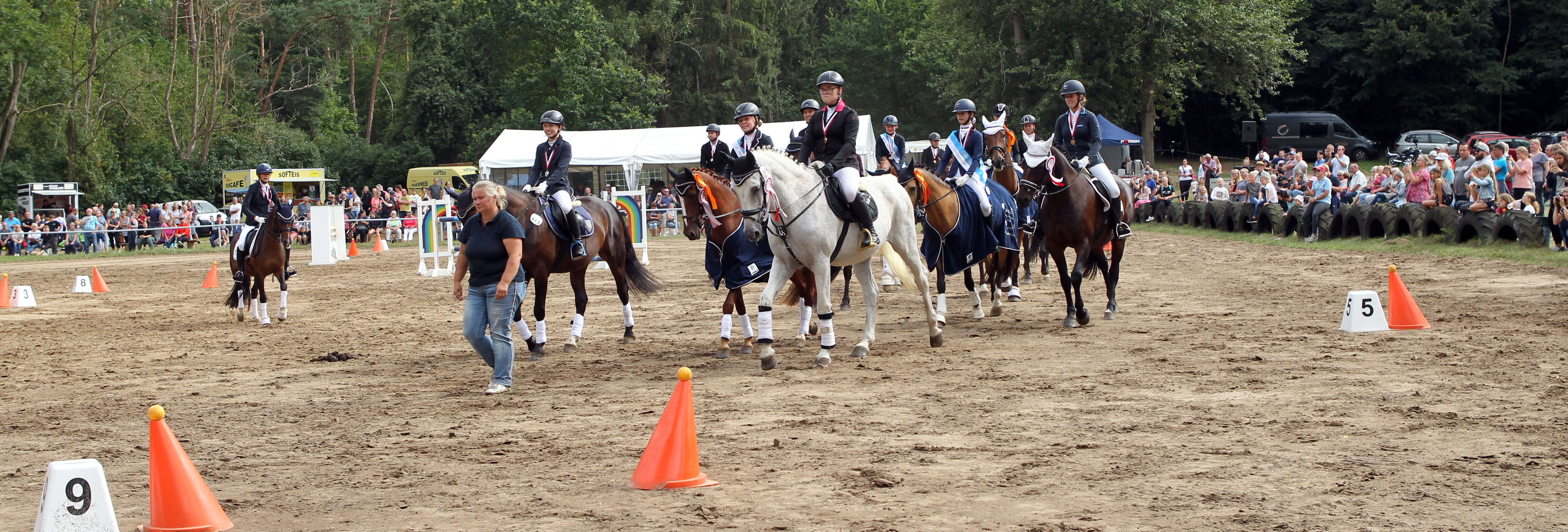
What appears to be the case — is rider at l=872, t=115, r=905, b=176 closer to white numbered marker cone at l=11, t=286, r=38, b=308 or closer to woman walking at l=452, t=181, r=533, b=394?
woman walking at l=452, t=181, r=533, b=394

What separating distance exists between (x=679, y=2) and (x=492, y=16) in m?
9.52

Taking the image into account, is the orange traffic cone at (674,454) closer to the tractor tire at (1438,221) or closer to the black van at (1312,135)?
the tractor tire at (1438,221)

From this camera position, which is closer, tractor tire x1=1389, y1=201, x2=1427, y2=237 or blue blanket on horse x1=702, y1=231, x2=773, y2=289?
blue blanket on horse x1=702, y1=231, x2=773, y2=289

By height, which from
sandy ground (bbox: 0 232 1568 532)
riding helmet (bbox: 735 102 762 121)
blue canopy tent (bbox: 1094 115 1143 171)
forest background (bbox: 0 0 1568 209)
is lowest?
sandy ground (bbox: 0 232 1568 532)

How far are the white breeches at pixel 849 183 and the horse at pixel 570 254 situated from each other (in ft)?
8.86

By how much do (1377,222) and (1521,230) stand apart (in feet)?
13.0

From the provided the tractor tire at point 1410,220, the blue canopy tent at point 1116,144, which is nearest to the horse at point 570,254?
the tractor tire at point 1410,220

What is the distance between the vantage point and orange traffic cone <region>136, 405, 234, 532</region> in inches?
→ 208

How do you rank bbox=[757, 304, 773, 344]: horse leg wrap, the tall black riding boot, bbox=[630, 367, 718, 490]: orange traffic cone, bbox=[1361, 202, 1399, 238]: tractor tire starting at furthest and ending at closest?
bbox=[1361, 202, 1399, 238]: tractor tire → the tall black riding boot → bbox=[757, 304, 773, 344]: horse leg wrap → bbox=[630, 367, 718, 490]: orange traffic cone

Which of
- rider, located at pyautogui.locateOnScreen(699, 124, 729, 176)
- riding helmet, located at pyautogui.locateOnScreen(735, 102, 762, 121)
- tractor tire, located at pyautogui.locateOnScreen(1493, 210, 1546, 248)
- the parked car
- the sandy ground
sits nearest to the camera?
the sandy ground

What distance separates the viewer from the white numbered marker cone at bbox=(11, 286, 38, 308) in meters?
18.1

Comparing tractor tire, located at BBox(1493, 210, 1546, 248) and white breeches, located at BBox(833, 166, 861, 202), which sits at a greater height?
white breeches, located at BBox(833, 166, 861, 202)

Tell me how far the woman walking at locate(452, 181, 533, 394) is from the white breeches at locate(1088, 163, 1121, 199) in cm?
619

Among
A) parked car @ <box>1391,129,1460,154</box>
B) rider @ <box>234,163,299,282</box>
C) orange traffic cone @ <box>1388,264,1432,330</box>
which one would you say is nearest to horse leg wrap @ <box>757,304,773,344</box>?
orange traffic cone @ <box>1388,264,1432,330</box>
